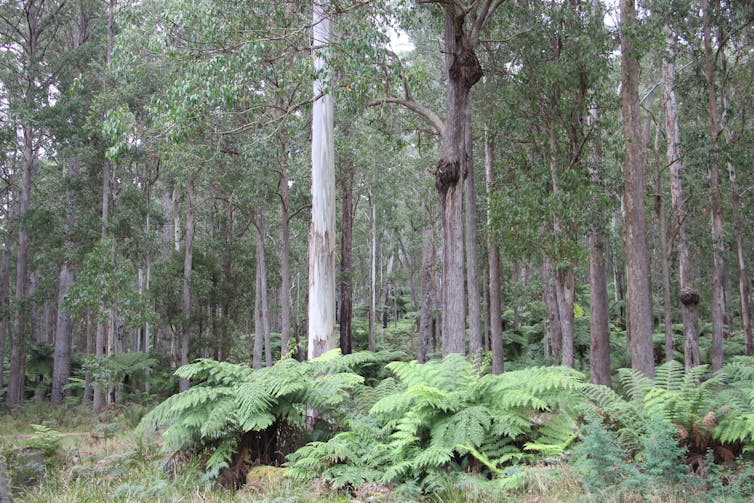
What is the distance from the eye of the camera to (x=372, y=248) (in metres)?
30.8

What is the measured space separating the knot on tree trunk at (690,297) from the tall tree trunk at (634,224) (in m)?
4.15

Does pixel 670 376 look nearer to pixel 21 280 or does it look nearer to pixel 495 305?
pixel 495 305

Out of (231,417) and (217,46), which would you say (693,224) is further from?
(231,417)

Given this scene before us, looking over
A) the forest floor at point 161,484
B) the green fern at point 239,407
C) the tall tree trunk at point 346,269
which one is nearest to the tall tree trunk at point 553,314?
the tall tree trunk at point 346,269

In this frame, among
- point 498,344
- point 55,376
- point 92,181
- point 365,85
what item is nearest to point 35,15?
point 92,181

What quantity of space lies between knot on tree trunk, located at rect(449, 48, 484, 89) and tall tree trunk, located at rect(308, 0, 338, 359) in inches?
83.6

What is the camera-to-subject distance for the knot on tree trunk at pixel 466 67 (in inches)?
381

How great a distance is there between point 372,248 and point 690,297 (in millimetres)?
18181

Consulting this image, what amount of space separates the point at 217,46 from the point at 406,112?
6.71 m

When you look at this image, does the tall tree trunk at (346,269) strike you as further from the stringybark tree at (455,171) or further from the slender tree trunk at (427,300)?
the stringybark tree at (455,171)

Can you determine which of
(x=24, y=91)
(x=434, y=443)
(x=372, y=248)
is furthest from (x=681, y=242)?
(x=24, y=91)

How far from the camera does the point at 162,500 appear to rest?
14.7 ft

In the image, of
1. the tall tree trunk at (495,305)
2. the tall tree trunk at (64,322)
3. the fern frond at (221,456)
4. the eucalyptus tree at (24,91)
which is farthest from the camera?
the tall tree trunk at (64,322)

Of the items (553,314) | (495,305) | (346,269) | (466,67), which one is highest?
(466,67)
